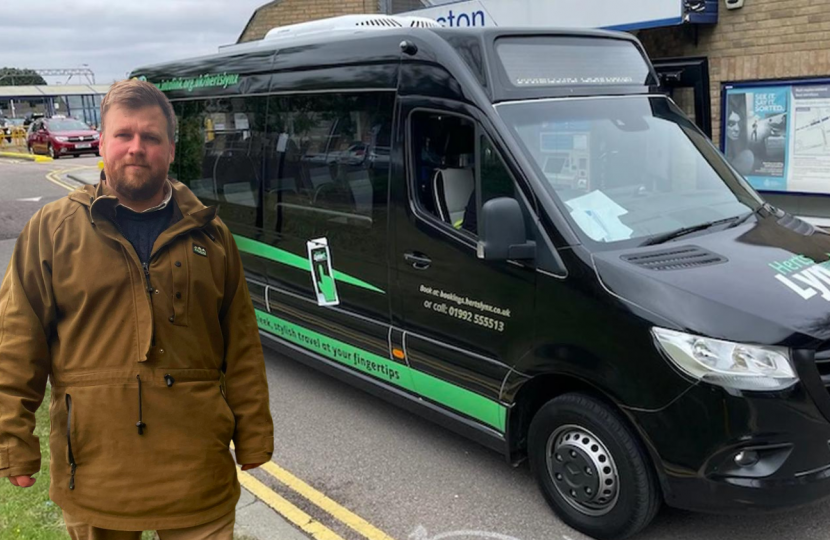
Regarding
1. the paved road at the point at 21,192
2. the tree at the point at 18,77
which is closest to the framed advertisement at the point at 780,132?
the paved road at the point at 21,192

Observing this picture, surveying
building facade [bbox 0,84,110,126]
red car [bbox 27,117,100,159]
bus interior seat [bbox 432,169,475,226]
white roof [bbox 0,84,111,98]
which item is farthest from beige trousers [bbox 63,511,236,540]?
white roof [bbox 0,84,111,98]

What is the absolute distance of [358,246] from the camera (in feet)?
15.2

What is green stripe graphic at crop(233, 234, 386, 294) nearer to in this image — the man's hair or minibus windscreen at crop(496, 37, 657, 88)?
minibus windscreen at crop(496, 37, 657, 88)

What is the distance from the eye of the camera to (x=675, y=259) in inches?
130

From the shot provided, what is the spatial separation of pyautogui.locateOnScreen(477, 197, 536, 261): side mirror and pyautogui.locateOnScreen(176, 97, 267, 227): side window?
2.73 meters

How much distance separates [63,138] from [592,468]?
29.6 metres

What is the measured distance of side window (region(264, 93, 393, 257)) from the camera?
14.6 feet

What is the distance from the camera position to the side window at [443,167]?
398cm

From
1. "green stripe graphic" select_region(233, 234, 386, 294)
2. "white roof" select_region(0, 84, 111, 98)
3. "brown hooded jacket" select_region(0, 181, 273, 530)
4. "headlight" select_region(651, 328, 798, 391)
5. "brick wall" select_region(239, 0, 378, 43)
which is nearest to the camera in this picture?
"brown hooded jacket" select_region(0, 181, 273, 530)

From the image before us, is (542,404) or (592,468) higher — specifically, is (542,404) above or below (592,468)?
above

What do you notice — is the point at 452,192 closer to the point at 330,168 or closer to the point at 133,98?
the point at 330,168

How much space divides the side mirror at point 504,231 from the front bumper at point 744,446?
928mm

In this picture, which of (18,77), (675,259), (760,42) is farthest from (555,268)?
(18,77)

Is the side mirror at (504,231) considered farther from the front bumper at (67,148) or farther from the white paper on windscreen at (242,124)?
the front bumper at (67,148)
